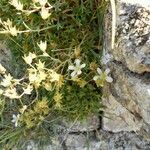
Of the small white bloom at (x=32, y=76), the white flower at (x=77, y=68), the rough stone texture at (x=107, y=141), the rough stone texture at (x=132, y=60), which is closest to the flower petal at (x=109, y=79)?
the rough stone texture at (x=132, y=60)

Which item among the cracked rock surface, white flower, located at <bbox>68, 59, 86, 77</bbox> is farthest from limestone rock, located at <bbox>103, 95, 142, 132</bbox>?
white flower, located at <bbox>68, 59, 86, 77</bbox>

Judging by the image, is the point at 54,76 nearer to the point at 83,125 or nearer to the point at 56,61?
the point at 56,61

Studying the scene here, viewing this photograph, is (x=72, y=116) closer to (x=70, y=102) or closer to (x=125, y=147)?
(x=70, y=102)

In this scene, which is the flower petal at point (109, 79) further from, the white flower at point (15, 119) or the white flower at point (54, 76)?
the white flower at point (15, 119)

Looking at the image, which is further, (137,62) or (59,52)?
(59,52)

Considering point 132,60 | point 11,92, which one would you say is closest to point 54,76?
point 11,92

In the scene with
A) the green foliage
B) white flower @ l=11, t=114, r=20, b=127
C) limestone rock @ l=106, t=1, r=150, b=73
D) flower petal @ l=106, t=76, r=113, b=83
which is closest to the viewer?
limestone rock @ l=106, t=1, r=150, b=73

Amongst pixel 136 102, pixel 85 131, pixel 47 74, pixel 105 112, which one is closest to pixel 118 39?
pixel 136 102

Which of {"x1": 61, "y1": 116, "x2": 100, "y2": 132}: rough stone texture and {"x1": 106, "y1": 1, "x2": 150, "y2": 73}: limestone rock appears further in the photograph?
{"x1": 61, "y1": 116, "x2": 100, "y2": 132}: rough stone texture

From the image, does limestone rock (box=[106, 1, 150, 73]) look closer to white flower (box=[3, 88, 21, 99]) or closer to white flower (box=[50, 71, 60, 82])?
white flower (box=[50, 71, 60, 82])
